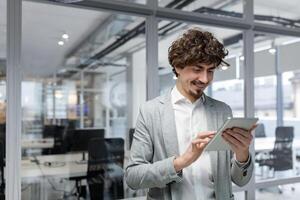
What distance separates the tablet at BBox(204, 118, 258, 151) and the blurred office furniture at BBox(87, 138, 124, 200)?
2.08 metres

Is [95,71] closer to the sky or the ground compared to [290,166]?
closer to the sky

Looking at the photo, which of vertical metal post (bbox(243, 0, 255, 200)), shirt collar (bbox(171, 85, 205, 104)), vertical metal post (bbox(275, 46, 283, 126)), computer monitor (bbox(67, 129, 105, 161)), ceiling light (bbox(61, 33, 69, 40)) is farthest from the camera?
ceiling light (bbox(61, 33, 69, 40))

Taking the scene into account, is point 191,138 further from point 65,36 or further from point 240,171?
point 65,36

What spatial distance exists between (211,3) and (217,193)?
2.43 m

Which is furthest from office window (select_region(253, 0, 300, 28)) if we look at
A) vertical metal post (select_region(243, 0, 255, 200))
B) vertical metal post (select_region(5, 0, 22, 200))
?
vertical metal post (select_region(5, 0, 22, 200))

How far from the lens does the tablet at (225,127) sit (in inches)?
38.9

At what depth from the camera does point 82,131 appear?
3945mm

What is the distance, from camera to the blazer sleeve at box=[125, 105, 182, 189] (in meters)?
1.06

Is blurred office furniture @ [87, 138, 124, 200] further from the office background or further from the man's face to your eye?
the man's face

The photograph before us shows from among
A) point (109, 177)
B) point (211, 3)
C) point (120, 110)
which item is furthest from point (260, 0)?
point (120, 110)

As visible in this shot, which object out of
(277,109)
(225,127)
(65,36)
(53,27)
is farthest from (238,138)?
(65,36)

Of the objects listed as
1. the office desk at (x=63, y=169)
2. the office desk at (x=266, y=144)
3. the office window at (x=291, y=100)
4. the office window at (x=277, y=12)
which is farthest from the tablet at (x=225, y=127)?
the office window at (x=291, y=100)

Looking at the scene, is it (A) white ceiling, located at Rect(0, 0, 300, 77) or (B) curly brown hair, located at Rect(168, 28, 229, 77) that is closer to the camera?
(B) curly brown hair, located at Rect(168, 28, 229, 77)

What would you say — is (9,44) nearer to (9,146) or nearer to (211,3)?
(9,146)
